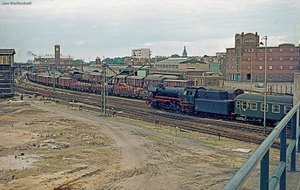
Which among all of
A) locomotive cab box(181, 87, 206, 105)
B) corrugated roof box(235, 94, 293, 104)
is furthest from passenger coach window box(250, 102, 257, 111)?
locomotive cab box(181, 87, 206, 105)

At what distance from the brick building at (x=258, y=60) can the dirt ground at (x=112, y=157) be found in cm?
4164

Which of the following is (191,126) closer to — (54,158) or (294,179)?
(54,158)

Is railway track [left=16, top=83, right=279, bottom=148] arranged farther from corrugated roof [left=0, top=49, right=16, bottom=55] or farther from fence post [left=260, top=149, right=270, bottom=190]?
corrugated roof [left=0, top=49, right=16, bottom=55]

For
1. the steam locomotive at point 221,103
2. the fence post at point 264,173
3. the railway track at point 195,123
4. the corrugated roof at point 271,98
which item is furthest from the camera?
the steam locomotive at point 221,103

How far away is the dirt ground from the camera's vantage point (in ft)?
48.0

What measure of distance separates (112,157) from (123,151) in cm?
147

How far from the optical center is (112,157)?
18.8m

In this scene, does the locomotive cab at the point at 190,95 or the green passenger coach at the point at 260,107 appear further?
the locomotive cab at the point at 190,95

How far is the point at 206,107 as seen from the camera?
3056 centimetres

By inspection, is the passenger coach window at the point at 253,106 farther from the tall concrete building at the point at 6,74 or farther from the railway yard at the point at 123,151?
the tall concrete building at the point at 6,74

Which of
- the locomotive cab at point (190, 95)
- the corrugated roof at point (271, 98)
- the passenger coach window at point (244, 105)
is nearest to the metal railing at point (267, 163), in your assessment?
the corrugated roof at point (271, 98)

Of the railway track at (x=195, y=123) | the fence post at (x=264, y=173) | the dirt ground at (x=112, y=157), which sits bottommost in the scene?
the dirt ground at (x=112, y=157)

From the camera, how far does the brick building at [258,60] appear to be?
64.2m

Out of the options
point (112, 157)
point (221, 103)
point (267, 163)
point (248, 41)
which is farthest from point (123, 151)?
point (248, 41)
